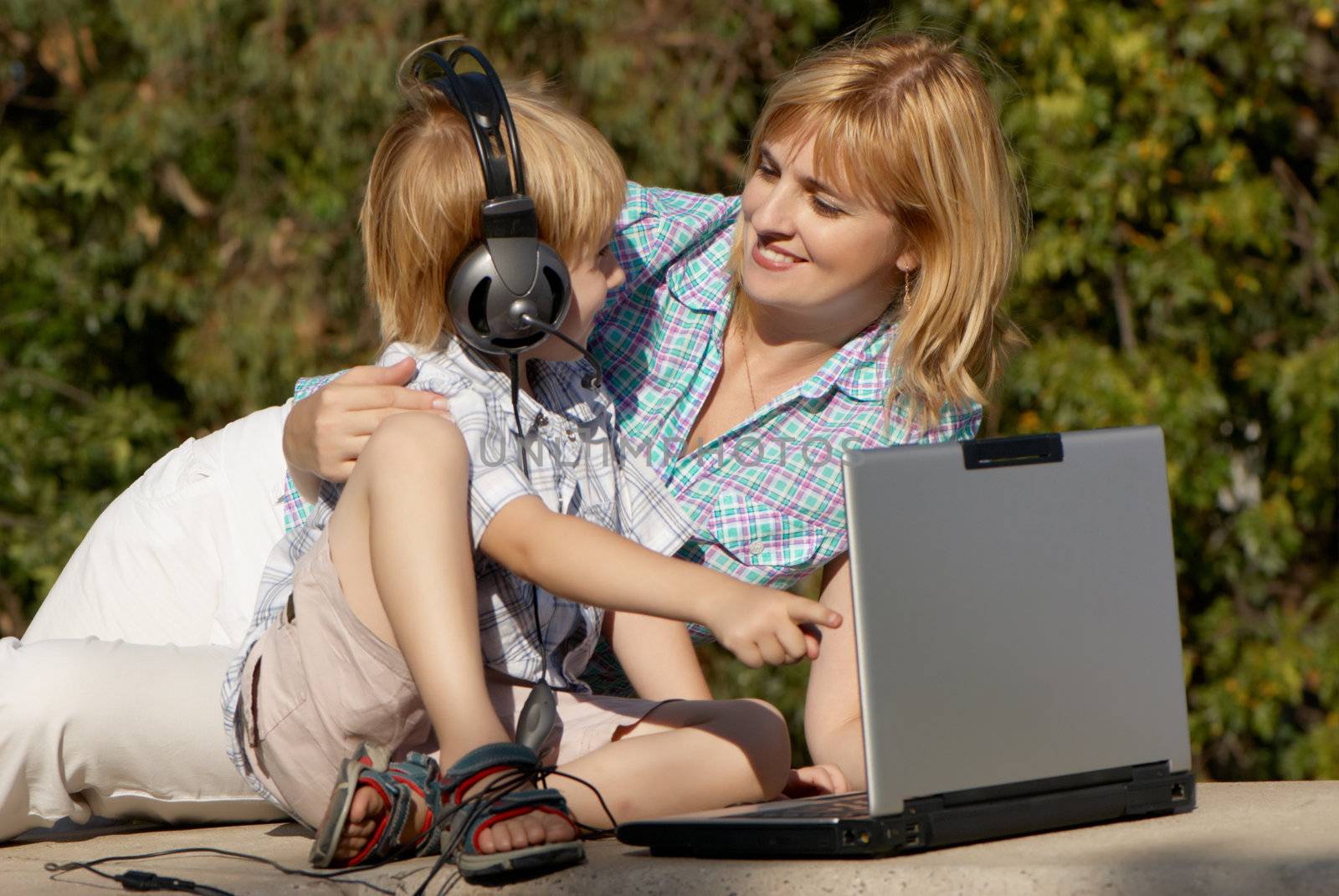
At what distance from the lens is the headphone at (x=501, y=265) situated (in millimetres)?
1976

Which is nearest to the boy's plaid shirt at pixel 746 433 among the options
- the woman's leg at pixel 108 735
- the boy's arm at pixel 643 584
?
the woman's leg at pixel 108 735

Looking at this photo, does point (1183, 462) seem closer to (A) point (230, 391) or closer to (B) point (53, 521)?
(A) point (230, 391)

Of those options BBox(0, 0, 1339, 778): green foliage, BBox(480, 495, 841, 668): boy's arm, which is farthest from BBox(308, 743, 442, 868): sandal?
BBox(0, 0, 1339, 778): green foliage

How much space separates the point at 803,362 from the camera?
2592 mm

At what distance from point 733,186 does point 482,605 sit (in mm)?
2858

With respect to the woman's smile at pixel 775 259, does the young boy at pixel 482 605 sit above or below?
below

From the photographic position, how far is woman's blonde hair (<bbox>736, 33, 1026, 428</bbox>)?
2398 mm

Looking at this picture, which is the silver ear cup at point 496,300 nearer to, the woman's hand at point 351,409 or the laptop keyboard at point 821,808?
the woman's hand at point 351,409

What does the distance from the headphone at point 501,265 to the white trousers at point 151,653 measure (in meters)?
0.62

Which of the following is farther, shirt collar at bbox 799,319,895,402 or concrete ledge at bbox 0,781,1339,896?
shirt collar at bbox 799,319,895,402

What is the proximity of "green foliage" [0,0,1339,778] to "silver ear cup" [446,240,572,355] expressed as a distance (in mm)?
2526

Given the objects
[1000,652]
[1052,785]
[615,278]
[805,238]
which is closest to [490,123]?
[615,278]

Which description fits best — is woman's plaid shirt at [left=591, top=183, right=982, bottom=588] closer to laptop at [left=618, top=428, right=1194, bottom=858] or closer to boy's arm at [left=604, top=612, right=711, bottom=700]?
boy's arm at [left=604, top=612, right=711, bottom=700]

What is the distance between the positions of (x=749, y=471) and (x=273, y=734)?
0.84 meters
